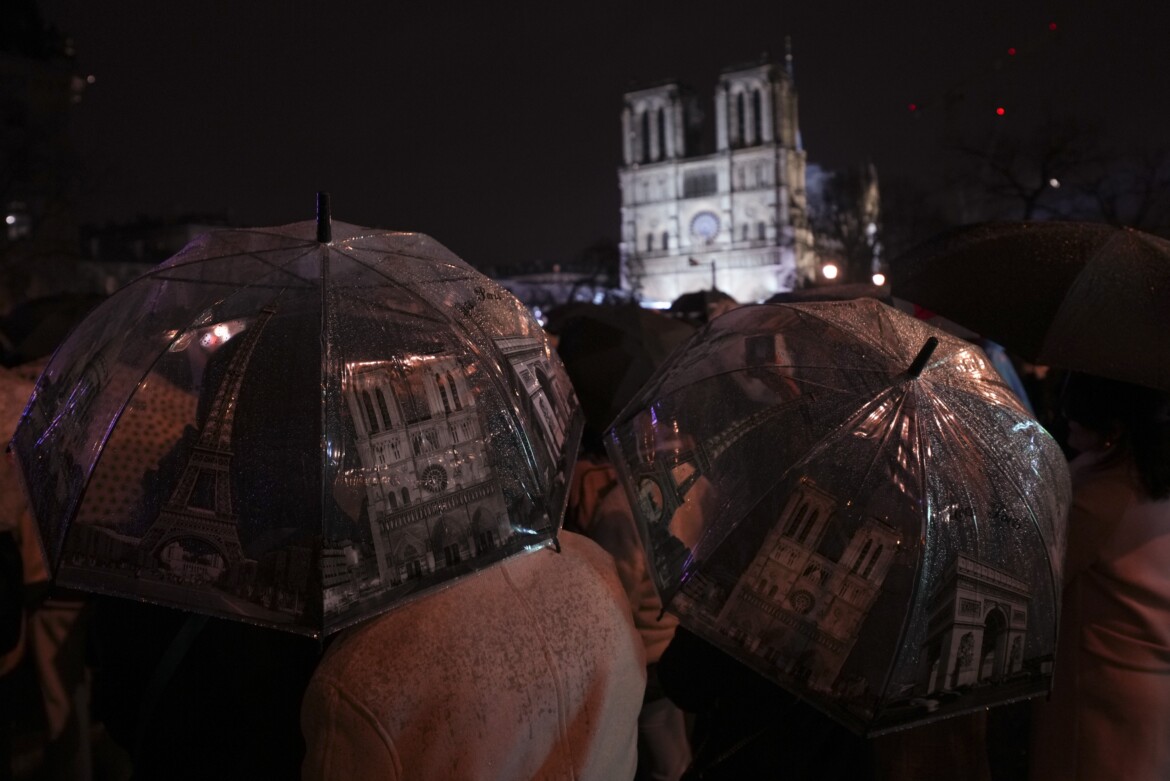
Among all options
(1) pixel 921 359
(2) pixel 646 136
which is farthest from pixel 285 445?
(2) pixel 646 136

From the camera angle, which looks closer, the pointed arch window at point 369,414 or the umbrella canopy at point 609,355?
the pointed arch window at point 369,414

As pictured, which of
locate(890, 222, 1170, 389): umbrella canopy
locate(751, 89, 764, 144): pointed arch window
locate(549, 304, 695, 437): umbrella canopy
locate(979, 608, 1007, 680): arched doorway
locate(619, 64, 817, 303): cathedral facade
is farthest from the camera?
locate(751, 89, 764, 144): pointed arch window

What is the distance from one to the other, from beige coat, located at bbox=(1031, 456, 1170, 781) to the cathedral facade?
69982 millimetres

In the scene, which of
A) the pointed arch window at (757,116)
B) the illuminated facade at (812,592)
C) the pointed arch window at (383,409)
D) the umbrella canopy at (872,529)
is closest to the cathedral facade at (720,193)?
the pointed arch window at (757,116)

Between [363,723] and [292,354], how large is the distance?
663mm

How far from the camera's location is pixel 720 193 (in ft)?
247

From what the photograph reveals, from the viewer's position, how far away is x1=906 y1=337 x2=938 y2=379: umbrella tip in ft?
6.17

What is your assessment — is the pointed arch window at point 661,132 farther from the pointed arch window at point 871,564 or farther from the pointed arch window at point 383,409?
the pointed arch window at point 383,409

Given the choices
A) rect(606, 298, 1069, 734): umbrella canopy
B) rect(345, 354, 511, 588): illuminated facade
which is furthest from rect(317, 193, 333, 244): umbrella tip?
rect(606, 298, 1069, 734): umbrella canopy

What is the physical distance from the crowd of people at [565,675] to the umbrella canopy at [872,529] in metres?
0.27

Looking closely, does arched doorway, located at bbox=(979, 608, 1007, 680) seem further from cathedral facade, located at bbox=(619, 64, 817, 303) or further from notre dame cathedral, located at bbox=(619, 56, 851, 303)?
cathedral facade, located at bbox=(619, 64, 817, 303)

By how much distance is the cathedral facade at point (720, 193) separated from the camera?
72812 millimetres

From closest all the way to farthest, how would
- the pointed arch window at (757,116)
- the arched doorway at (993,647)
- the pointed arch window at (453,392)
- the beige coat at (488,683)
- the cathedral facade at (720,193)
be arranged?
the beige coat at (488,683) < the pointed arch window at (453,392) < the arched doorway at (993,647) < the cathedral facade at (720,193) < the pointed arch window at (757,116)

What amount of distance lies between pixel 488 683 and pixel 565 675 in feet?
0.58
